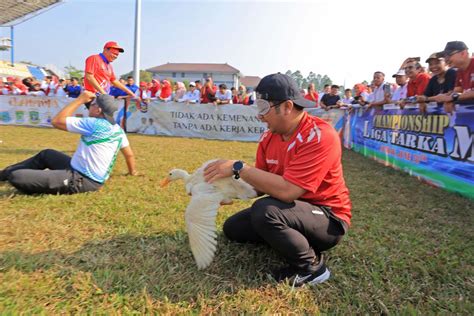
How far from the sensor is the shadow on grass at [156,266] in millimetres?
2156

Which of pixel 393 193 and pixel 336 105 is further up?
pixel 336 105

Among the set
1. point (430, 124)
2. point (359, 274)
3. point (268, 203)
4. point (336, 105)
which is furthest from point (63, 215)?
point (336, 105)

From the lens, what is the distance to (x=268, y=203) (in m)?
2.12

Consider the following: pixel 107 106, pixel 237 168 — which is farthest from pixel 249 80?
pixel 237 168

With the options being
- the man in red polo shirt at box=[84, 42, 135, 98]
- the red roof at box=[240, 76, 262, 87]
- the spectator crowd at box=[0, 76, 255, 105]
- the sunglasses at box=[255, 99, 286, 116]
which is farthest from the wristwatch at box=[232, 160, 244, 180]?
the red roof at box=[240, 76, 262, 87]

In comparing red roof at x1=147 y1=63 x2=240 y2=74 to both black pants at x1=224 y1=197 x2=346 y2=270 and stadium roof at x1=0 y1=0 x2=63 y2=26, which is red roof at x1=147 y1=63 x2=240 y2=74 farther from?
black pants at x1=224 y1=197 x2=346 y2=270

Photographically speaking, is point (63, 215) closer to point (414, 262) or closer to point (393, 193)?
point (414, 262)

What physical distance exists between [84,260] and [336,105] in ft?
34.2

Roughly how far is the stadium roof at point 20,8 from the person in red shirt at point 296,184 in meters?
47.1

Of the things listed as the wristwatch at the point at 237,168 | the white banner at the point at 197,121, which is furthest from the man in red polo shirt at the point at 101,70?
the white banner at the point at 197,121

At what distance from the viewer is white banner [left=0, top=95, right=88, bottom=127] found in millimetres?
14484

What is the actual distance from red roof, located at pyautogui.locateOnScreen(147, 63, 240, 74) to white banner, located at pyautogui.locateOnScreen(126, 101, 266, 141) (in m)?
78.9

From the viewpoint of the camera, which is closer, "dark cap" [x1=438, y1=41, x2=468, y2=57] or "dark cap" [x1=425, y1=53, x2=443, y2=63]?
"dark cap" [x1=438, y1=41, x2=468, y2=57]

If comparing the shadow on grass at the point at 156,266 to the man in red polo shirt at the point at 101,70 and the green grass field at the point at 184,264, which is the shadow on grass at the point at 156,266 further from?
the man in red polo shirt at the point at 101,70
